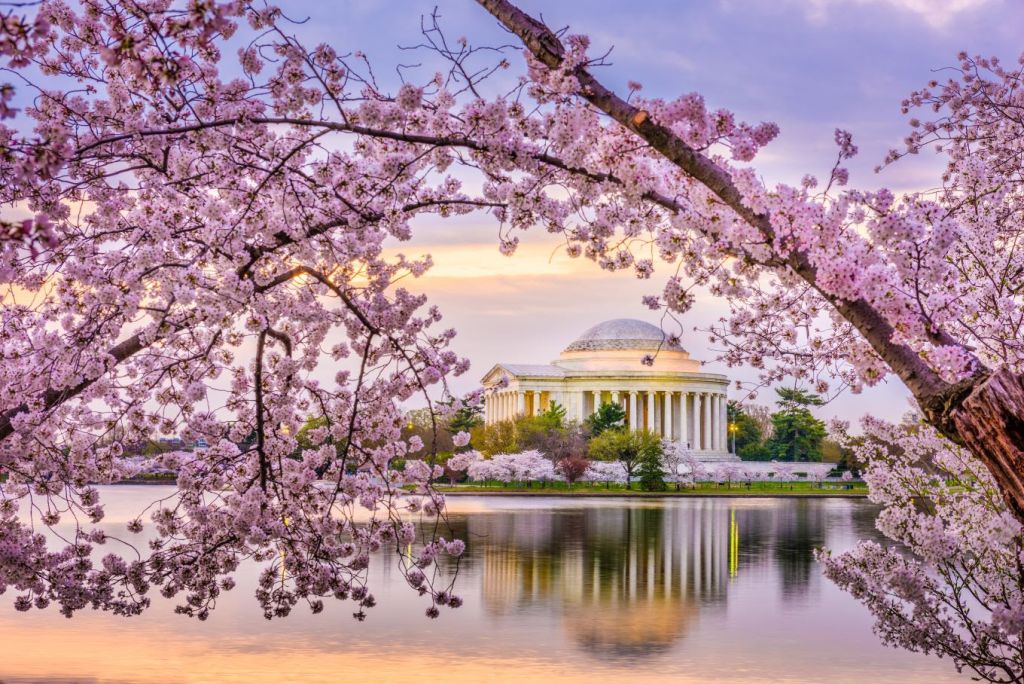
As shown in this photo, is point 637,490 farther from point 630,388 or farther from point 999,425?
point 999,425

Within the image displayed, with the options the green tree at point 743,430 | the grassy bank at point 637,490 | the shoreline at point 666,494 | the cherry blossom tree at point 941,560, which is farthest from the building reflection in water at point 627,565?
the green tree at point 743,430

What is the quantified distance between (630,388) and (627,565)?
7824cm

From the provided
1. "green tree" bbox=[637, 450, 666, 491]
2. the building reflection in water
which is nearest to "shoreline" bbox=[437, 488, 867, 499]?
"green tree" bbox=[637, 450, 666, 491]

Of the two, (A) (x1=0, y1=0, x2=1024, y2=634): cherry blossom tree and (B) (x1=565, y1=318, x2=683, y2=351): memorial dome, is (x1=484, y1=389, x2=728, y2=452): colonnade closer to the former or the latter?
(B) (x1=565, y1=318, x2=683, y2=351): memorial dome

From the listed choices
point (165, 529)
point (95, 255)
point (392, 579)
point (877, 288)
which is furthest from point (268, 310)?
point (392, 579)

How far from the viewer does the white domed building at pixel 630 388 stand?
10038 centimetres

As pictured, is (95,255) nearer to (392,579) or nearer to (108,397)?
(108,397)

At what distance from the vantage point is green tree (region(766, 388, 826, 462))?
94938 millimetres

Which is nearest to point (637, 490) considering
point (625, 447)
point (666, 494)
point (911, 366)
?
point (666, 494)

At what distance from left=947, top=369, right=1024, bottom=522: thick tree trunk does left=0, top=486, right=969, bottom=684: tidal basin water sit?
8.99 meters

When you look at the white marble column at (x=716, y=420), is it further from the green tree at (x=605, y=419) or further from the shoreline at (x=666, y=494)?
the shoreline at (x=666, y=494)

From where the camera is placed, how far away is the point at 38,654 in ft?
46.8

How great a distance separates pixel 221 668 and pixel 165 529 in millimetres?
5755

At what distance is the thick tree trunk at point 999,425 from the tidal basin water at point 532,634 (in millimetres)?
8989
